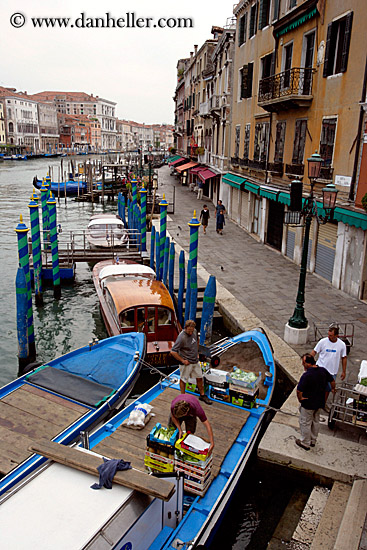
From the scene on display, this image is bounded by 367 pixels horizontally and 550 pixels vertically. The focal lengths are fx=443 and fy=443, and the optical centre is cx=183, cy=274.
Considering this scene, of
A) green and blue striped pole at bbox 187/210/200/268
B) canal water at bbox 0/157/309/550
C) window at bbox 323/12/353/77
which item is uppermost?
window at bbox 323/12/353/77

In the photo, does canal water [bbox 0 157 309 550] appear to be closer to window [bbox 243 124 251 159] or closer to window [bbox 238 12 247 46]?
window [bbox 243 124 251 159]

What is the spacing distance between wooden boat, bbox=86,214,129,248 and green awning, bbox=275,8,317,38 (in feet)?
31.8

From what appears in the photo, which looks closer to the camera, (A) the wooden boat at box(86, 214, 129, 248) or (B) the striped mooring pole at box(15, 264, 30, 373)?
(B) the striped mooring pole at box(15, 264, 30, 373)

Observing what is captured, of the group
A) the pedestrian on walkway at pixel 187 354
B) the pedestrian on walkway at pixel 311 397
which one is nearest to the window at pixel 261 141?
the pedestrian on walkway at pixel 187 354

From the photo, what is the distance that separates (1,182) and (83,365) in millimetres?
53736

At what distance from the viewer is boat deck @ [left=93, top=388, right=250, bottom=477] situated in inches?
238

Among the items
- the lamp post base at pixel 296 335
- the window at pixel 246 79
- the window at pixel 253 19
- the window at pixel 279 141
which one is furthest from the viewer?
the window at pixel 246 79

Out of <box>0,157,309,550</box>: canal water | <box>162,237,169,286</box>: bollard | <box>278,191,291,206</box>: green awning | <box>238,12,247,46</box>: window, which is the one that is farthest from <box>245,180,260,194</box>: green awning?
<box>0,157,309,550</box>: canal water

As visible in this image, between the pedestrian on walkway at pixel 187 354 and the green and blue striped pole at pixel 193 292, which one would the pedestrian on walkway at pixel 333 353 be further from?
the green and blue striped pole at pixel 193 292

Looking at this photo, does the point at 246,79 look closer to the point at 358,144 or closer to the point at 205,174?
the point at 205,174

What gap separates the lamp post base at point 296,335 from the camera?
977 centimetres

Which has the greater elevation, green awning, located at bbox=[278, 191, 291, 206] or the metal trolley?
green awning, located at bbox=[278, 191, 291, 206]

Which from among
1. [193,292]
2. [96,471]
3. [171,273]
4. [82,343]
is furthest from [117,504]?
[171,273]

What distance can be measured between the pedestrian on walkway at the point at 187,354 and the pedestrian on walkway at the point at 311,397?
5.67 feet
